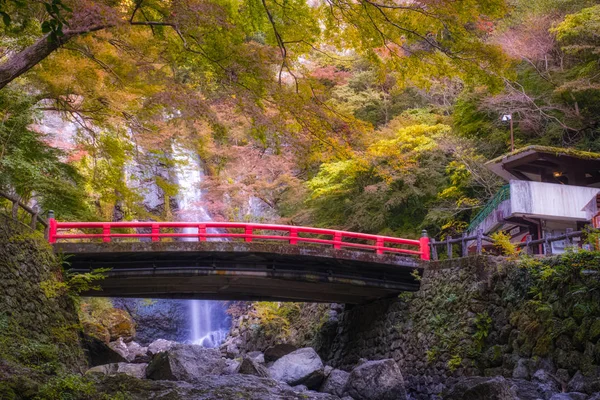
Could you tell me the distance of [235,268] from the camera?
44.6 feet

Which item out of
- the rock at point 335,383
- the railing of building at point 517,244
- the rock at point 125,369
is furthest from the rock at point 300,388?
the railing of building at point 517,244

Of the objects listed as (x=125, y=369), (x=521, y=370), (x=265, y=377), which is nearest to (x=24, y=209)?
(x=125, y=369)

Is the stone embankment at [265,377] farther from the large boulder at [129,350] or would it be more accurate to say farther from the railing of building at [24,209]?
the railing of building at [24,209]

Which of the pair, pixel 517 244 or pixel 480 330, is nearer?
pixel 480 330

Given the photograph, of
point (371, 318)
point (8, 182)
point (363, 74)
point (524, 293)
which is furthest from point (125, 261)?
point (363, 74)

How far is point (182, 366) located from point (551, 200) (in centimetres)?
1159

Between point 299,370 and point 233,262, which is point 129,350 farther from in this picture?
point 299,370

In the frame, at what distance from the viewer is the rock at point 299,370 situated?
1260 cm

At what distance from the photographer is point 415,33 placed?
6059 millimetres

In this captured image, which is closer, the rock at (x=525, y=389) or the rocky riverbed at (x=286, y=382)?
the rocky riverbed at (x=286, y=382)

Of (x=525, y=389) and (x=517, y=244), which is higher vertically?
(x=517, y=244)

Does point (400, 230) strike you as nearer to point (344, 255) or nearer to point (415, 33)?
point (344, 255)

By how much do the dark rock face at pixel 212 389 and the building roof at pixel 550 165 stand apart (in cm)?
967

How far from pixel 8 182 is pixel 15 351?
211 inches
